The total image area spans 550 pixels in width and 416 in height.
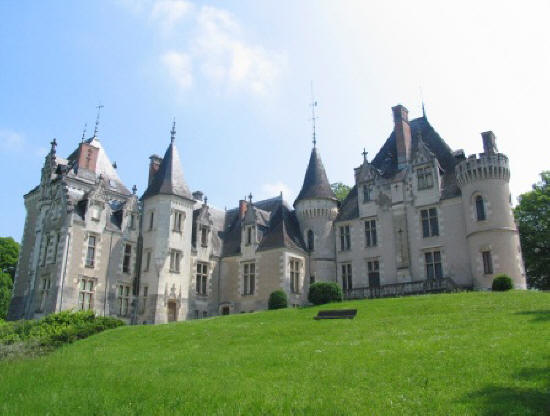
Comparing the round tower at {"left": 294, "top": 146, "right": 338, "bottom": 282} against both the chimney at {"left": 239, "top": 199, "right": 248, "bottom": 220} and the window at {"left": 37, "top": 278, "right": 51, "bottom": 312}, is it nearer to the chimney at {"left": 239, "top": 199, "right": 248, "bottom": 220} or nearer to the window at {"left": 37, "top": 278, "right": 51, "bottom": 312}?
the chimney at {"left": 239, "top": 199, "right": 248, "bottom": 220}

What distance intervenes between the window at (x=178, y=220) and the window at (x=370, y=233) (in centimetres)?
1230

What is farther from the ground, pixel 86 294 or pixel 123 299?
pixel 86 294

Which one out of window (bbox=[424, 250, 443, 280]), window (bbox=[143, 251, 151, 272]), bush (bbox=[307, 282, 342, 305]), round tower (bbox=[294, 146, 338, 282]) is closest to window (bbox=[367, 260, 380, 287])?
round tower (bbox=[294, 146, 338, 282])

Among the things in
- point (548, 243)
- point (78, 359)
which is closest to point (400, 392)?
point (78, 359)

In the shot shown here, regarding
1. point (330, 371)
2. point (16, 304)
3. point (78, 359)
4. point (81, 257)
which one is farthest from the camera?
point (16, 304)

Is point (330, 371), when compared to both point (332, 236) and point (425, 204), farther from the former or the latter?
point (332, 236)

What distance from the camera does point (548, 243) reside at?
126 feet

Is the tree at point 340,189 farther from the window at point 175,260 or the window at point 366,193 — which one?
the window at point 175,260

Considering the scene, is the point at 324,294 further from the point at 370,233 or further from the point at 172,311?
the point at 172,311

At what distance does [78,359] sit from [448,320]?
12.5 metres

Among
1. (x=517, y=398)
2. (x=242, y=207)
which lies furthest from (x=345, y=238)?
(x=517, y=398)

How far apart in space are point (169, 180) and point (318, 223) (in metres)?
10.5

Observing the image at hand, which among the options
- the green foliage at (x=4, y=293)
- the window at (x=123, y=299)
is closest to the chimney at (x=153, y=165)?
→ the window at (x=123, y=299)

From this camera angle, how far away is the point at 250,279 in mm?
36156
